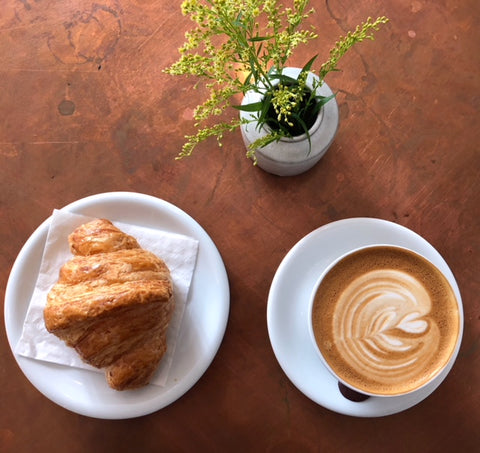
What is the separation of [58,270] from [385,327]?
753mm

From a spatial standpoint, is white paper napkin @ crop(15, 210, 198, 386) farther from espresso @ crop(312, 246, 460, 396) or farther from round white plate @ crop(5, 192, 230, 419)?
espresso @ crop(312, 246, 460, 396)

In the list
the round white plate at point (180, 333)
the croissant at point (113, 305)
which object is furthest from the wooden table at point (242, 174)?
the croissant at point (113, 305)

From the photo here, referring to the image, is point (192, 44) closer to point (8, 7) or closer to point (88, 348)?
point (88, 348)

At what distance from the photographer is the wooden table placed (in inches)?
46.8

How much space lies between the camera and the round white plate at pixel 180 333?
3.58 ft

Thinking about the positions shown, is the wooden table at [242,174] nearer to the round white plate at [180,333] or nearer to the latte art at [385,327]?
the round white plate at [180,333]

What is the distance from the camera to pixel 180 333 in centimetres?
112

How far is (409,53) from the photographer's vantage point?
49.0 inches

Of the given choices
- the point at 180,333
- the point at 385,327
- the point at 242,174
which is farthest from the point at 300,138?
the point at 180,333

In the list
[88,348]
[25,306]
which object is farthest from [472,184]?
[25,306]

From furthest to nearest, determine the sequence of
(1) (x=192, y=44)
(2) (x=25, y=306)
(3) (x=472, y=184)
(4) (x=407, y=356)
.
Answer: (3) (x=472, y=184) < (2) (x=25, y=306) < (4) (x=407, y=356) < (1) (x=192, y=44)

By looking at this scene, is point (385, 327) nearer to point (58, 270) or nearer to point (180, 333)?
point (180, 333)

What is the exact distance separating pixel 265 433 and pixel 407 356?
440 mm

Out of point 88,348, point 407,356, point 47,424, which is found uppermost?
point 407,356
